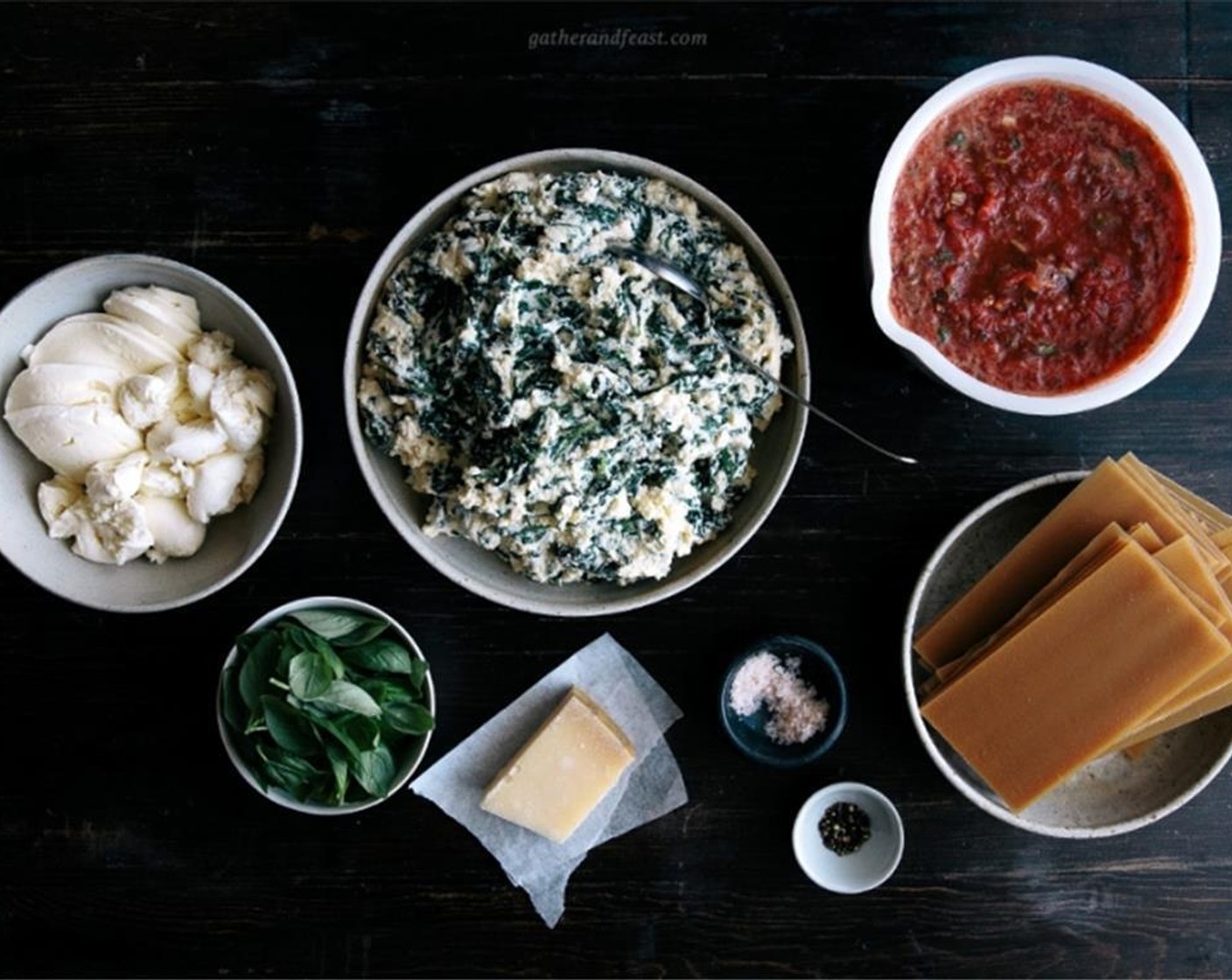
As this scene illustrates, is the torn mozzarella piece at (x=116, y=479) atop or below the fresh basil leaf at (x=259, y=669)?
atop

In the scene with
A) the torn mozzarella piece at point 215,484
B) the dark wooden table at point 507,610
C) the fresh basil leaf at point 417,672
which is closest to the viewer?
the torn mozzarella piece at point 215,484

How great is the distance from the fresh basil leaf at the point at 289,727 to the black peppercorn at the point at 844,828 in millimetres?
975

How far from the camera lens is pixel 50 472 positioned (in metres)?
2.17

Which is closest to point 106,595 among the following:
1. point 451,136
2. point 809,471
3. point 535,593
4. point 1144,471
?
point 535,593

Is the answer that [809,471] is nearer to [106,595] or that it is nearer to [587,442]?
[587,442]

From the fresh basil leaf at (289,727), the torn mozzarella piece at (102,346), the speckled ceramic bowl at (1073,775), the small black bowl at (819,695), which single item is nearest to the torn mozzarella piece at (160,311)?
the torn mozzarella piece at (102,346)

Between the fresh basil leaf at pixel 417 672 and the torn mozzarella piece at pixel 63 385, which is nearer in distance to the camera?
the torn mozzarella piece at pixel 63 385

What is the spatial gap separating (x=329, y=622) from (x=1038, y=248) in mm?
1400

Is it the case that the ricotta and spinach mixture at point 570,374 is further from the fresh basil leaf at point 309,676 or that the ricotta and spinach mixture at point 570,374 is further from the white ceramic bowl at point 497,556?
the fresh basil leaf at point 309,676

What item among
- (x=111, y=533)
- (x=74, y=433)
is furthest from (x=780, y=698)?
(x=74, y=433)

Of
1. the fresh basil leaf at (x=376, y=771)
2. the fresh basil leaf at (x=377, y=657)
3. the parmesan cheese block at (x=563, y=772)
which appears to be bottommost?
the parmesan cheese block at (x=563, y=772)

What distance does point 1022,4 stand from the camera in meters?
2.34

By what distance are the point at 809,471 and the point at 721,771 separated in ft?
2.00

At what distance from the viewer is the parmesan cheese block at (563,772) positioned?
2297 mm
